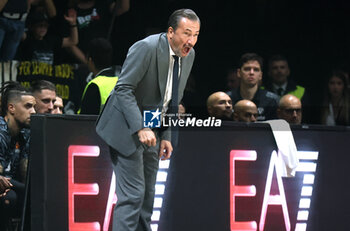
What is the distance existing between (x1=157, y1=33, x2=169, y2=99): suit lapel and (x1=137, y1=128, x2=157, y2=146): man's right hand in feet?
1.09

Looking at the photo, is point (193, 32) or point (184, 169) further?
point (184, 169)

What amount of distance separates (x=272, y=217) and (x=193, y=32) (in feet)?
6.08

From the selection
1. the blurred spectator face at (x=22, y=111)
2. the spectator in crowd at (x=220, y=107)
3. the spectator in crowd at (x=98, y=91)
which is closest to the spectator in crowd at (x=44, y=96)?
the blurred spectator face at (x=22, y=111)

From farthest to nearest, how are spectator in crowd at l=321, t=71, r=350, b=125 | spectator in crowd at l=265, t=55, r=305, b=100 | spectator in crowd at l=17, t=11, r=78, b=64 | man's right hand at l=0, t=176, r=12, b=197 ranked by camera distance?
1. spectator in crowd at l=321, t=71, r=350, b=125
2. spectator in crowd at l=265, t=55, r=305, b=100
3. spectator in crowd at l=17, t=11, r=78, b=64
4. man's right hand at l=0, t=176, r=12, b=197

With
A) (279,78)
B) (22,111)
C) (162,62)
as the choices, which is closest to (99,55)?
(22,111)

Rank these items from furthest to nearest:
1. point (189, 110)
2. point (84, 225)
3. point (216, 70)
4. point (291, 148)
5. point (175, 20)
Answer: point (216, 70)
point (189, 110)
point (291, 148)
point (84, 225)
point (175, 20)

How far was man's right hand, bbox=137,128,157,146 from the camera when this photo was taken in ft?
13.5

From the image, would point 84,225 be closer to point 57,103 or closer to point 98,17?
point 57,103

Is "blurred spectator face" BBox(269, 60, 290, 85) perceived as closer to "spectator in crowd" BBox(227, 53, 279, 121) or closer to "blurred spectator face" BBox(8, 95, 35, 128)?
"spectator in crowd" BBox(227, 53, 279, 121)

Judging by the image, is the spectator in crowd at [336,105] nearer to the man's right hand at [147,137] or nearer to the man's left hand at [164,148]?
the man's left hand at [164,148]

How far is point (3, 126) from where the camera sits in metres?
5.64

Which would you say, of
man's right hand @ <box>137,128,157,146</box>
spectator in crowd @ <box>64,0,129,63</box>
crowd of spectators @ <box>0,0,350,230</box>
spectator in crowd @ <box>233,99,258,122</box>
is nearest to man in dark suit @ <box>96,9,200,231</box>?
man's right hand @ <box>137,128,157,146</box>

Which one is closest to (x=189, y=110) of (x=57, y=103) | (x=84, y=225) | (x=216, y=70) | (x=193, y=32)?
(x=216, y=70)

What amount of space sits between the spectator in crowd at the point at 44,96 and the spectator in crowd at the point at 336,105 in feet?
11.2
